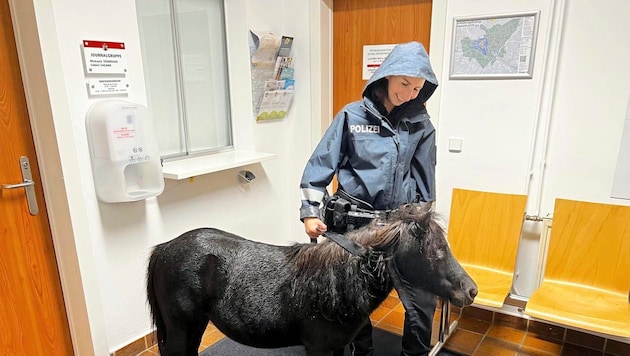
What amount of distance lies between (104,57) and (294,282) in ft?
4.84

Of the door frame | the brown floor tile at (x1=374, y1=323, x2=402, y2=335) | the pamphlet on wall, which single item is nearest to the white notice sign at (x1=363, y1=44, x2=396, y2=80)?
the pamphlet on wall

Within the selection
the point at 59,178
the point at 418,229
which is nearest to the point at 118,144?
the point at 59,178

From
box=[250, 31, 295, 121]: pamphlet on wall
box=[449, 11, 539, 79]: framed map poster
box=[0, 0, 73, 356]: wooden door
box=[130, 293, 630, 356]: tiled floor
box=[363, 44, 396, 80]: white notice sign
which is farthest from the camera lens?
box=[363, 44, 396, 80]: white notice sign

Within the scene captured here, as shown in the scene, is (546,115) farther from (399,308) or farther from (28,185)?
(28,185)

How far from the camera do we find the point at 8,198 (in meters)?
1.86

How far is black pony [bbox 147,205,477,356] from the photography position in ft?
4.12

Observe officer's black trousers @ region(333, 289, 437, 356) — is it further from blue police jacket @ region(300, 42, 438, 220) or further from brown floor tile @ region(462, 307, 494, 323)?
brown floor tile @ region(462, 307, 494, 323)

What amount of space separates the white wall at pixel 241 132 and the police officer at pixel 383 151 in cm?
85

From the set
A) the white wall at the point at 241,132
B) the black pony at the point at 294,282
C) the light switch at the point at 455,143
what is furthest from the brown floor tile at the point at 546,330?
the black pony at the point at 294,282

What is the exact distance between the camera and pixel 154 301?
1.61 meters

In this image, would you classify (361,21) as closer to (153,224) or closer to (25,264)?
(153,224)

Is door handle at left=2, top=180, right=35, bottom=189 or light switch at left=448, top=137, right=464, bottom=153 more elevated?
light switch at left=448, top=137, right=464, bottom=153

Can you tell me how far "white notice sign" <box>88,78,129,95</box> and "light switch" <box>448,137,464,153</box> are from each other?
1.94m

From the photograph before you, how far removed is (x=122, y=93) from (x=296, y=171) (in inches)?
62.2
